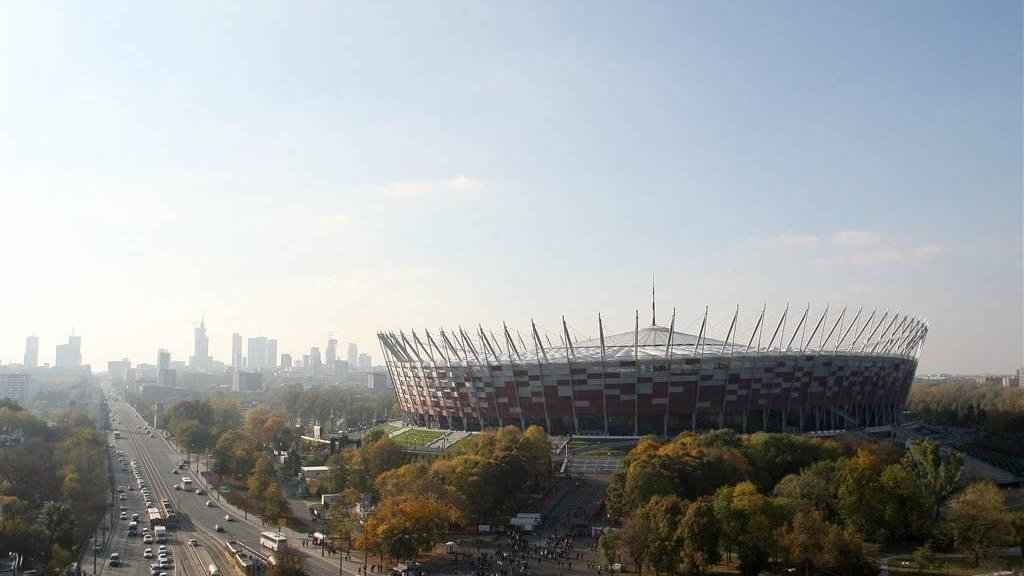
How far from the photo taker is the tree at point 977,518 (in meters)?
33.9

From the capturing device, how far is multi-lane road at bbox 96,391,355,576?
1746 inches

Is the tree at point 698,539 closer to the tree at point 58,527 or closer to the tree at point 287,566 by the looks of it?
the tree at point 287,566

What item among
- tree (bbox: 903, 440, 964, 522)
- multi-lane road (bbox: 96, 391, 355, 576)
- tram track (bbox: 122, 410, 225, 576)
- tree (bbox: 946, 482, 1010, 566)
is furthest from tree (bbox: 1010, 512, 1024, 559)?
tram track (bbox: 122, 410, 225, 576)

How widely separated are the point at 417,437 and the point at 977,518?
5874 cm

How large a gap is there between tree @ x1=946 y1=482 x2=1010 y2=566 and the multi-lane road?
2952 cm

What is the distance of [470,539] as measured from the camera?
165 feet

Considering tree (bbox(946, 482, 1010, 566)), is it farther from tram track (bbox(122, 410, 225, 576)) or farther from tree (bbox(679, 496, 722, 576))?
tram track (bbox(122, 410, 225, 576))

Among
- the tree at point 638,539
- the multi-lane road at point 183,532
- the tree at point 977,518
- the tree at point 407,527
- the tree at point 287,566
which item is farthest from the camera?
the multi-lane road at point 183,532

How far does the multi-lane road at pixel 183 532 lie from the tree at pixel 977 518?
A: 96.9ft

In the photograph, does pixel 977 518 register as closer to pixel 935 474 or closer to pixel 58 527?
pixel 935 474

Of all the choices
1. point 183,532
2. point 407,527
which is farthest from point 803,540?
point 183,532

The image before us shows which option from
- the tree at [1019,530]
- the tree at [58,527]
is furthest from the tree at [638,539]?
the tree at [58,527]

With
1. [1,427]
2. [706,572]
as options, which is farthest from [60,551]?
[1,427]

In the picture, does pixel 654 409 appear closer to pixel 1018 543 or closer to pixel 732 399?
pixel 732 399
